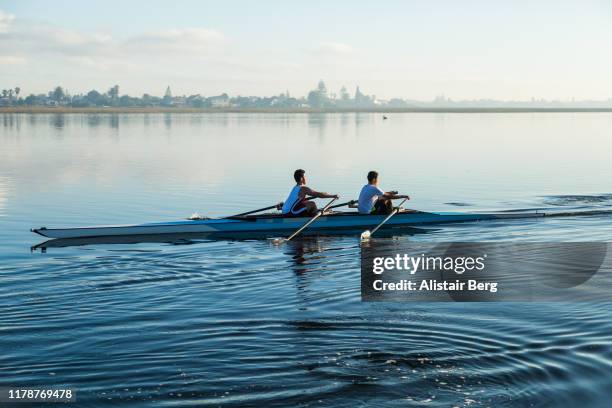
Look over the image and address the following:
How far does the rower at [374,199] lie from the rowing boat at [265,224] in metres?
0.27

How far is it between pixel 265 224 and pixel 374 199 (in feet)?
11.0

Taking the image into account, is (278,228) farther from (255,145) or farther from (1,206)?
(255,145)

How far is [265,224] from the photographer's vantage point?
2184 centimetres

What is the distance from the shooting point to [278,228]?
2189cm

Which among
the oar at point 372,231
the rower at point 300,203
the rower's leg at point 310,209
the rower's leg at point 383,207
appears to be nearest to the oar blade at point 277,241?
the rower at point 300,203

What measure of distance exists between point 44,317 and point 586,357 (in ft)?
27.2

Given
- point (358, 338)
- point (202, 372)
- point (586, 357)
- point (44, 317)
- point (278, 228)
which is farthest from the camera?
point (278, 228)

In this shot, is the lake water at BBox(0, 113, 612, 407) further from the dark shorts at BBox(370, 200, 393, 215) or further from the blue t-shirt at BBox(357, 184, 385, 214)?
the blue t-shirt at BBox(357, 184, 385, 214)

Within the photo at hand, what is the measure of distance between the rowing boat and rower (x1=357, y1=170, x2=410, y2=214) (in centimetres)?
27

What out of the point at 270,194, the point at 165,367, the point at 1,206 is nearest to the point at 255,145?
the point at 270,194

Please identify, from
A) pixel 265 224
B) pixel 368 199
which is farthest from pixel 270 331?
pixel 368 199

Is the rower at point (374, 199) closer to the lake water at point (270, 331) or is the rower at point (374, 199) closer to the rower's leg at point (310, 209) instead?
the rower's leg at point (310, 209)

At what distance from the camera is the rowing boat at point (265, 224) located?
20484 mm

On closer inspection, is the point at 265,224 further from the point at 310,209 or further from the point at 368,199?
the point at 368,199
